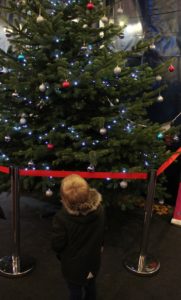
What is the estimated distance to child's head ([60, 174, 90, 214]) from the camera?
7.43 feet

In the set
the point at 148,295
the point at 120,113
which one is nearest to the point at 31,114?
the point at 120,113

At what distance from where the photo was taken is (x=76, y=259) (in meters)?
2.38

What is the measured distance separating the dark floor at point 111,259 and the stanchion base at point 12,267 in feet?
0.16

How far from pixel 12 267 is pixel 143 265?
139 cm

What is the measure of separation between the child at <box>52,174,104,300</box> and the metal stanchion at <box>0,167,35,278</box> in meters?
0.94

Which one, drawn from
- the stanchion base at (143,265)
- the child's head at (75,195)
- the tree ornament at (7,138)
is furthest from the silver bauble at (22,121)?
the stanchion base at (143,265)

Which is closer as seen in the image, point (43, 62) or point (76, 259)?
point (76, 259)

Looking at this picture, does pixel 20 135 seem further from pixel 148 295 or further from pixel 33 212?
pixel 148 295

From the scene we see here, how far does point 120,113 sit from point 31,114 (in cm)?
114

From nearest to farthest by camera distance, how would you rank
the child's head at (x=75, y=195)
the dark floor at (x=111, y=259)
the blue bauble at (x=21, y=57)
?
the child's head at (x=75, y=195) → the dark floor at (x=111, y=259) → the blue bauble at (x=21, y=57)

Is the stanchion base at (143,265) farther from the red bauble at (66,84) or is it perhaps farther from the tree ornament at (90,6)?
the tree ornament at (90,6)

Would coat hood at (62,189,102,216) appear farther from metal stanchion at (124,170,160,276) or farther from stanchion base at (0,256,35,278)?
stanchion base at (0,256,35,278)

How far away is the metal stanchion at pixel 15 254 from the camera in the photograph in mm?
3201

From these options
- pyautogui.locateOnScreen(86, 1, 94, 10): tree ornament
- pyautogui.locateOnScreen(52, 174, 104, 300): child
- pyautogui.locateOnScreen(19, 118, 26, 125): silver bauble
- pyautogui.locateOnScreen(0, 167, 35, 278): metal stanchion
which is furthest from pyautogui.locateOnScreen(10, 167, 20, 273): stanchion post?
pyautogui.locateOnScreen(86, 1, 94, 10): tree ornament
